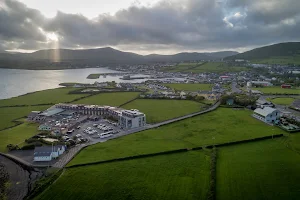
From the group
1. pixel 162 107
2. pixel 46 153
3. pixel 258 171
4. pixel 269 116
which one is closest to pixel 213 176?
pixel 258 171

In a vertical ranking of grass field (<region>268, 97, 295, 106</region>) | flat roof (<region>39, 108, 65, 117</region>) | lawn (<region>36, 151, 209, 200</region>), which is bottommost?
lawn (<region>36, 151, 209, 200</region>)

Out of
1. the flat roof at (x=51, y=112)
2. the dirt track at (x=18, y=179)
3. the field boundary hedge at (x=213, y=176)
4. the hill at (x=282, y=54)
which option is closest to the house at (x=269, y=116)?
the field boundary hedge at (x=213, y=176)

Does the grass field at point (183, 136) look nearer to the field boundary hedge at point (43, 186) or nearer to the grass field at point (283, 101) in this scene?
the field boundary hedge at point (43, 186)

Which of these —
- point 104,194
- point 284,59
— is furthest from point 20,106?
point 284,59

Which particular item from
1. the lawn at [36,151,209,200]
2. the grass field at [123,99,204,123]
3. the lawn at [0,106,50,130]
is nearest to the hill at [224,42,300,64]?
the grass field at [123,99,204,123]

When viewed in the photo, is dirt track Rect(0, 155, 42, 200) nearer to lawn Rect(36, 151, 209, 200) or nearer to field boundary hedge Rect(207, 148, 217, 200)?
lawn Rect(36, 151, 209, 200)

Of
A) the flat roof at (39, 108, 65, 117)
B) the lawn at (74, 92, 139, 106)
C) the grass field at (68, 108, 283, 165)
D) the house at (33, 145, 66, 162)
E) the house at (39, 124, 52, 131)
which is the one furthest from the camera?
the lawn at (74, 92, 139, 106)

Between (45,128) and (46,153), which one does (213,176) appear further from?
(45,128)

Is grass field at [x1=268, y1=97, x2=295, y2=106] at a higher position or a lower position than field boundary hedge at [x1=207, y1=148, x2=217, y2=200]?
higher
